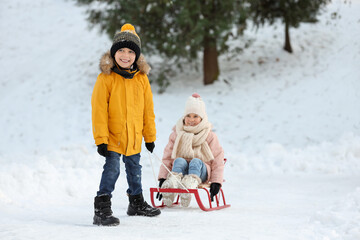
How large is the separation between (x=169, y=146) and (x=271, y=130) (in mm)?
5601

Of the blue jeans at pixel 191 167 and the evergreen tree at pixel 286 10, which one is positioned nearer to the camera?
the blue jeans at pixel 191 167

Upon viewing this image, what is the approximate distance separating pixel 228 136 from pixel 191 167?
5559 millimetres

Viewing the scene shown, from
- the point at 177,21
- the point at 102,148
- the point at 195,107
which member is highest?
the point at 177,21

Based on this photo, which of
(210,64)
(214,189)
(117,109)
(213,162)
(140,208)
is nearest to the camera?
(117,109)

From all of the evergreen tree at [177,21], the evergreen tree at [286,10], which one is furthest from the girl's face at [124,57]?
the evergreen tree at [286,10]

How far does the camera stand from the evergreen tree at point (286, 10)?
43.1ft

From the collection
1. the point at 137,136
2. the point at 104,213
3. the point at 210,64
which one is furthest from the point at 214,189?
the point at 210,64

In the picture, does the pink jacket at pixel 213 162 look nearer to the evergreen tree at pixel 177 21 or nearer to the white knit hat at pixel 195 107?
the white knit hat at pixel 195 107

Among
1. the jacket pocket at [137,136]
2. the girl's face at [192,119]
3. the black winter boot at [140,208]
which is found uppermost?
the girl's face at [192,119]

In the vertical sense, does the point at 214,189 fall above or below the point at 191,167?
below

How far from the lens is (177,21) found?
39.1 ft

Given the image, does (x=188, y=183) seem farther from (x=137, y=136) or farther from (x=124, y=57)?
(x=124, y=57)

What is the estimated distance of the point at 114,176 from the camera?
3.93 metres

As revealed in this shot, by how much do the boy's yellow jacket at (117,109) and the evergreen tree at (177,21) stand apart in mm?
7714
